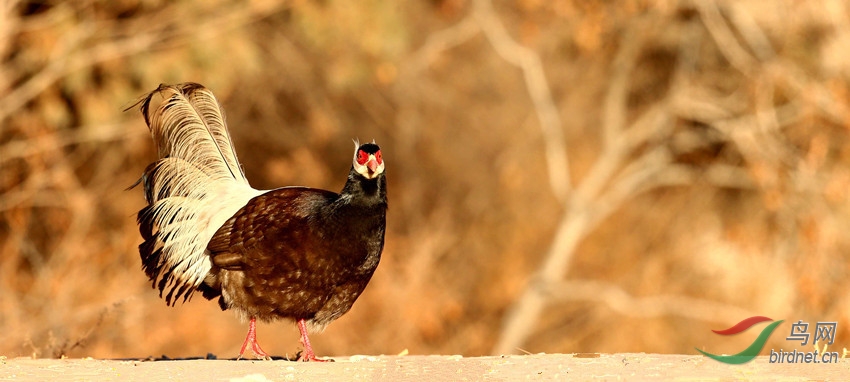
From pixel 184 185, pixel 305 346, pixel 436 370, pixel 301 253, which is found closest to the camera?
pixel 436 370

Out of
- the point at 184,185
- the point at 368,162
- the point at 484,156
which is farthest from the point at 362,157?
the point at 484,156

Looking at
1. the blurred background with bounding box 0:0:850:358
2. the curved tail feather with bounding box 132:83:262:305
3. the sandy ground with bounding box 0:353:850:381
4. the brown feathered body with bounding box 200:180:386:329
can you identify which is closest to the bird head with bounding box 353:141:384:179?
the brown feathered body with bounding box 200:180:386:329

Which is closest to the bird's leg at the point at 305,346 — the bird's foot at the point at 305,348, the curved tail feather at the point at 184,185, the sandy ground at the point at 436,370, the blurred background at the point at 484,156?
the bird's foot at the point at 305,348

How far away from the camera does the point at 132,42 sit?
1587 centimetres

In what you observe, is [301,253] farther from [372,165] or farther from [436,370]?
[436,370]

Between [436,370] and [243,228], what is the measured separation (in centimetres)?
155

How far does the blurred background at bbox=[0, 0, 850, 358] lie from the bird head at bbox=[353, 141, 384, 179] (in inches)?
311

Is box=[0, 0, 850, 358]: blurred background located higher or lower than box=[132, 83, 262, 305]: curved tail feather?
higher

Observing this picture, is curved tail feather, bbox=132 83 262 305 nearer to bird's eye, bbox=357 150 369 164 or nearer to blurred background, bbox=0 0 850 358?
bird's eye, bbox=357 150 369 164

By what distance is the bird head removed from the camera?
7.29m

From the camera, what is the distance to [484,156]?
2122cm

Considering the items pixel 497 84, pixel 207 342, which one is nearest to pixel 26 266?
pixel 207 342

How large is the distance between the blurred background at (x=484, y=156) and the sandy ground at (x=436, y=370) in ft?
25.1

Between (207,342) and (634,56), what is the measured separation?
851cm
